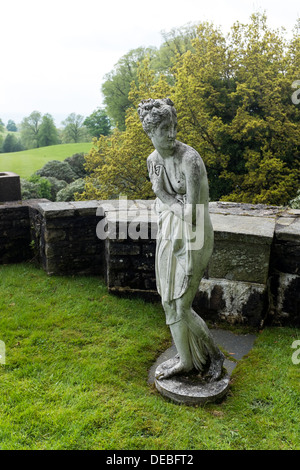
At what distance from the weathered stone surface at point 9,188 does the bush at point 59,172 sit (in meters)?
15.1

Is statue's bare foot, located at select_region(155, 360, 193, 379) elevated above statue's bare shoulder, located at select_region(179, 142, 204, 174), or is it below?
below

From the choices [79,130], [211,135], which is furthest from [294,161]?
[79,130]

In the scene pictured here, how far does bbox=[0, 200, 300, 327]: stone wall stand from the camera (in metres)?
4.67

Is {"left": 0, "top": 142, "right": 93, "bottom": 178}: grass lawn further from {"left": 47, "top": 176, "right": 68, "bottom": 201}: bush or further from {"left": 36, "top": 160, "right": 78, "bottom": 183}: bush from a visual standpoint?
{"left": 47, "top": 176, "right": 68, "bottom": 201}: bush

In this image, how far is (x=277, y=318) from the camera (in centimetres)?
483

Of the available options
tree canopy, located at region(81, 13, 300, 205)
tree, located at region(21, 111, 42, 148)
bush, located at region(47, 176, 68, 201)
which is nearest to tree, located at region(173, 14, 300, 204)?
tree canopy, located at region(81, 13, 300, 205)

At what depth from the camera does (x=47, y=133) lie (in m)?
46.9

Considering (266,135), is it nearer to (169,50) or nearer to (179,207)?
(179,207)

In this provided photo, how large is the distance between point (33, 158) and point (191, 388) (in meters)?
33.7

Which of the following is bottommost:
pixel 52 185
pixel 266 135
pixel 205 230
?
pixel 52 185

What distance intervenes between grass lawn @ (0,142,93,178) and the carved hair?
86.8ft

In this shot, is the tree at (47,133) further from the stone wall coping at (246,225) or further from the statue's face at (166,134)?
the statue's face at (166,134)

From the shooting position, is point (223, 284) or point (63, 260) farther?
point (63, 260)
